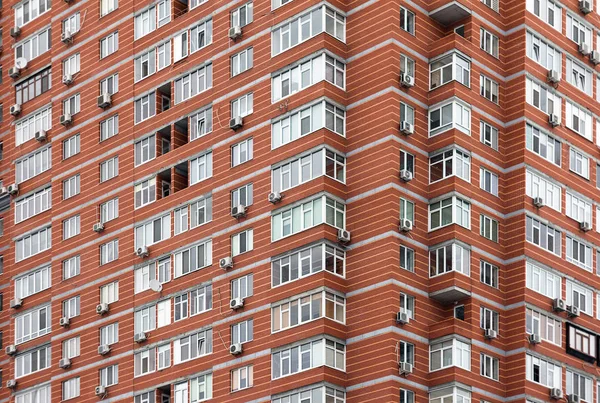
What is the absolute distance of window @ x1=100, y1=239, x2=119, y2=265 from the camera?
114 metres

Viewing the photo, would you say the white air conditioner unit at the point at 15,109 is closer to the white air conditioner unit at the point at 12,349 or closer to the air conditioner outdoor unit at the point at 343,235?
the white air conditioner unit at the point at 12,349

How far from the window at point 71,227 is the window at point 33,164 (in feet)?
15.9

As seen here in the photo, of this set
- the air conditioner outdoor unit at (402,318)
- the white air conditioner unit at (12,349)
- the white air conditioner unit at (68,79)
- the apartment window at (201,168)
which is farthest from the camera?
the white air conditioner unit at (68,79)

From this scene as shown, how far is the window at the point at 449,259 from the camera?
330ft

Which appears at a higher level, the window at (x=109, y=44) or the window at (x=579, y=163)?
the window at (x=109, y=44)

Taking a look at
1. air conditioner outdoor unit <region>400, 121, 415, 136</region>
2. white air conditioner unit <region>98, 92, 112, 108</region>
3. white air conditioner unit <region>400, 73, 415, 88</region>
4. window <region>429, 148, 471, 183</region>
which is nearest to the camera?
air conditioner outdoor unit <region>400, 121, 415, 136</region>

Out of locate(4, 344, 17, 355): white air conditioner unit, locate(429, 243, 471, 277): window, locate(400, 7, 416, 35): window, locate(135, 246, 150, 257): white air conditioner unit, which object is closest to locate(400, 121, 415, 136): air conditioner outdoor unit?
locate(400, 7, 416, 35): window

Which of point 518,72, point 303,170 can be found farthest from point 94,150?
point 518,72

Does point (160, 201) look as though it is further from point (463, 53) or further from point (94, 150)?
point (463, 53)

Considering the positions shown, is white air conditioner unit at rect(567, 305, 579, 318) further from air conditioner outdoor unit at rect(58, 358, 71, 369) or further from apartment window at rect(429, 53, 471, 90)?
air conditioner outdoor unit at rect(58, 358, 71, 369)

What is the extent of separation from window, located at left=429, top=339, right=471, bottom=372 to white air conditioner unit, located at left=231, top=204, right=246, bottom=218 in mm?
13479

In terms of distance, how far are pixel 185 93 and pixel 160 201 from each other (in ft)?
21.9

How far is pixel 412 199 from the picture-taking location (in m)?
102

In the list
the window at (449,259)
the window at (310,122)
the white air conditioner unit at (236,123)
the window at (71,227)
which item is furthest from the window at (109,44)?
the window at (449,259)
